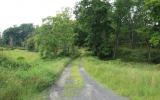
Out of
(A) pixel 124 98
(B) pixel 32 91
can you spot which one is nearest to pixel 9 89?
(B) pixel 32 91

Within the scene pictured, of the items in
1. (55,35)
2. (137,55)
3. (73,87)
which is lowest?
(137,55)

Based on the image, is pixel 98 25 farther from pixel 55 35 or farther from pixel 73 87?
pixel 73 87

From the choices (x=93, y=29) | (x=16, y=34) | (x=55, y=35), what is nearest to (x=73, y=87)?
(x=55, y=35)

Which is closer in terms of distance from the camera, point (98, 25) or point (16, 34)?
point (98, 25)

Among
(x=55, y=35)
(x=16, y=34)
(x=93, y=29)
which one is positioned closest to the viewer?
(x=55, y=35)

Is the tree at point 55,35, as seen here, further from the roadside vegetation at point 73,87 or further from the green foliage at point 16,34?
the green foliage at point 16,34

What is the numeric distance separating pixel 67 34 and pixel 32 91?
2377 inches

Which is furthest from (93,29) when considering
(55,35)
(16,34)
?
(16,34)

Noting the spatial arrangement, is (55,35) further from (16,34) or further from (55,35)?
(16,34)

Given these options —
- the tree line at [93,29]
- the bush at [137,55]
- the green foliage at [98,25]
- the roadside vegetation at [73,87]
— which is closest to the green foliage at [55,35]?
the tree line at [93,29]

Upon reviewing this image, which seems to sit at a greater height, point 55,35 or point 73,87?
point 55,35

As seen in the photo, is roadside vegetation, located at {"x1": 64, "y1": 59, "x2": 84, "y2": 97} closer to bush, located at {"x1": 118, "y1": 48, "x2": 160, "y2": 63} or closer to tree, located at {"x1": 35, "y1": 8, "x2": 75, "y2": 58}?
tree, located at {"x1": 35, "y1": 8, "x2": 75, "y2": 58}

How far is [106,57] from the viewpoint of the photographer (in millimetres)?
82938

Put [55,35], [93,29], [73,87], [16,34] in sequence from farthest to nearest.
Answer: [16,34] → [93,29] → [55,35] → [73,87]
